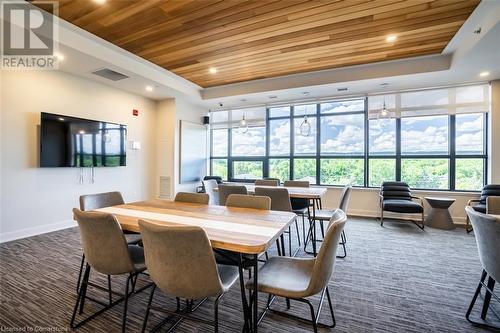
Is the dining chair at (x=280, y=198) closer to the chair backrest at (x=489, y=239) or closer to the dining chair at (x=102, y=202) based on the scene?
the dining chair at (x=102, y=202)

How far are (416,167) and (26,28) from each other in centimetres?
674

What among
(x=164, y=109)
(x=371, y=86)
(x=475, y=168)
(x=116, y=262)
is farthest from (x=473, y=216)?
(x=164, y=109)

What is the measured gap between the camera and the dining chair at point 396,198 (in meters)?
4.35

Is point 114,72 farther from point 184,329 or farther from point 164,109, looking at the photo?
point 184,329

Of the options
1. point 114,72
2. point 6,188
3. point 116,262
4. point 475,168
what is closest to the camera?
point 116,262

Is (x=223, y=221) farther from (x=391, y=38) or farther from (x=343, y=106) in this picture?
(x=343, y=106)

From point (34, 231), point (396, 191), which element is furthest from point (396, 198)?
point (34, 231)

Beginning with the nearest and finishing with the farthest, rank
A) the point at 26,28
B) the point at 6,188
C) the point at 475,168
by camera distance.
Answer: the point at 26,28
the point at 6,188
the point at 475,168

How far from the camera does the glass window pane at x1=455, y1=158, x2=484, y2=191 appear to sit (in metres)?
4.55

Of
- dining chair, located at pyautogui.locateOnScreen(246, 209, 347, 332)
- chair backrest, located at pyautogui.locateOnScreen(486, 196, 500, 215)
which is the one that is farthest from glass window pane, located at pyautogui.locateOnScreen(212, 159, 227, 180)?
chair backrest, located at pyautogui.locateOnScreen(486, 196, 500, 215)

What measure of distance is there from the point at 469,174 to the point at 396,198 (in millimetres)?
1427

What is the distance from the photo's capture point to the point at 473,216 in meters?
1.61

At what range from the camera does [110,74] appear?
4.21 metres

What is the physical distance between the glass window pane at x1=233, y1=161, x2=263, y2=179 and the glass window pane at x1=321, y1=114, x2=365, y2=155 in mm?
1746
